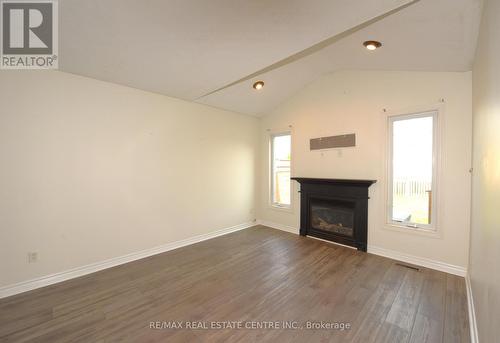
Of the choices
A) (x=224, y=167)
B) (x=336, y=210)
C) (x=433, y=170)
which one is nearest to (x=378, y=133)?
(x=433, y=170)

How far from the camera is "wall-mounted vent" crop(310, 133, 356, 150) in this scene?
3670 millimetres

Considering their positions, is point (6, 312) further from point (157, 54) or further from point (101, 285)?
point (157, 54)

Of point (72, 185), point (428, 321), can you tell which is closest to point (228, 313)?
point (428, 321)

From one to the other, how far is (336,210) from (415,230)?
3.79 feet

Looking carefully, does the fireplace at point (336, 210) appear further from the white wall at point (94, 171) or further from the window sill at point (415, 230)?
the white wall at point (94, 171)

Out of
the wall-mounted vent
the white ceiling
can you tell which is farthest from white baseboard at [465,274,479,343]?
the white ceiling

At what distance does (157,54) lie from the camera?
8.06 feet

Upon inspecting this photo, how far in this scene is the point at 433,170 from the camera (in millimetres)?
2930

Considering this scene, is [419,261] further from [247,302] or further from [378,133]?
[247,302]

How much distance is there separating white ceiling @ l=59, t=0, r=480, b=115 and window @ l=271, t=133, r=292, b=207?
6.40 ft

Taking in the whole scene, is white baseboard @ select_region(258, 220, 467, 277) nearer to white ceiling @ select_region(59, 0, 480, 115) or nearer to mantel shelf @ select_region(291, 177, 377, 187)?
mantel shelf @ select_region(291, 177, 377, 187)

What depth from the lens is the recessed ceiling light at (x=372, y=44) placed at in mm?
2530

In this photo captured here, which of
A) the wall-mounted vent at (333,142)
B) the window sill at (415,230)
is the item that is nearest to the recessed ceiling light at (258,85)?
the wall-mounted vent at (333,142)

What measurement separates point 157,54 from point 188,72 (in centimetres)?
47
